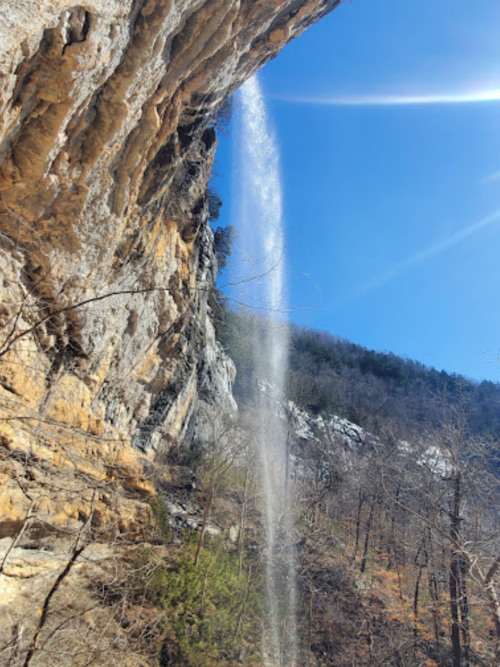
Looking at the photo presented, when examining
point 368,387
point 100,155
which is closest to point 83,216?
point 100,155

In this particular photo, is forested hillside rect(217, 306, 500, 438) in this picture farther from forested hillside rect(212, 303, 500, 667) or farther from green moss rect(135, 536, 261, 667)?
green moss rect(135, 536, 261, 667)

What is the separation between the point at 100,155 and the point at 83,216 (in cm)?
99

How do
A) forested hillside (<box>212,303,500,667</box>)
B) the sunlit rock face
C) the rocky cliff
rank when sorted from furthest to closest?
forested hillside (<box>212,303,500,667</box>)
the sunlit rock face
the rocky cliff

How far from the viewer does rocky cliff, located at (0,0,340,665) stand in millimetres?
3342

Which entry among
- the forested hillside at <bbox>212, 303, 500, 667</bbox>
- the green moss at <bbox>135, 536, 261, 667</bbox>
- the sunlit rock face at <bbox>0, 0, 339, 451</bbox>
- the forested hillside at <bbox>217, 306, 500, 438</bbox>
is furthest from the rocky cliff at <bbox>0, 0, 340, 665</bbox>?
the forested hillside at <bbox>217, 306, 500, 438</bbox>

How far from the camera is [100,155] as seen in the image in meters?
5.00

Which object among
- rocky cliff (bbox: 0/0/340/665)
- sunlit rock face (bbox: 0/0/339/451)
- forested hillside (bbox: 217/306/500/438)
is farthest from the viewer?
forested hillside (bbox: 217/306/500/438)

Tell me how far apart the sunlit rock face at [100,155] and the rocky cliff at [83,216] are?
22 mm

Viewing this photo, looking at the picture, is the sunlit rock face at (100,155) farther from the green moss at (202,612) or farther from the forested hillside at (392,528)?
the green moss at (202,612)

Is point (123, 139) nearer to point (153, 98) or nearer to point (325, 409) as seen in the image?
point (153, 98)

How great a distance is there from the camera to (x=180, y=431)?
1562 centimetres

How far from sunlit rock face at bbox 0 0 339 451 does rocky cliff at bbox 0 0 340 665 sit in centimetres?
2

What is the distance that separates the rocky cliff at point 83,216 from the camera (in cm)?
334

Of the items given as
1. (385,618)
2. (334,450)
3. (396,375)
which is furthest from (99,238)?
(396,375)
